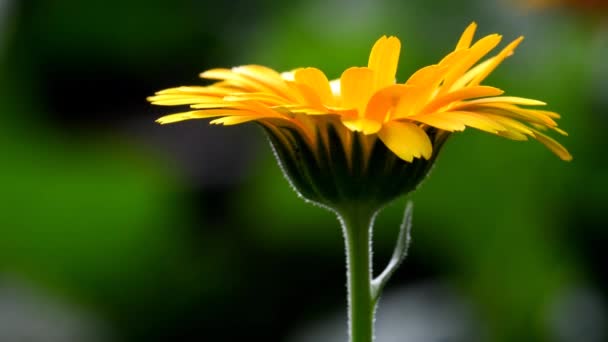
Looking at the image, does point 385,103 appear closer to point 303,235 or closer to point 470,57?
point 470,57

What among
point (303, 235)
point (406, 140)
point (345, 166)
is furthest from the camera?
point (303, 235)

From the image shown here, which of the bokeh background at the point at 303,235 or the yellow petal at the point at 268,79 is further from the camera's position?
the bokeh background at the point at 303,235

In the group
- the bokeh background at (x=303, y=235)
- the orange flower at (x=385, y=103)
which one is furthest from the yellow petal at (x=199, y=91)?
the bokeh background at (x=303, y=235)

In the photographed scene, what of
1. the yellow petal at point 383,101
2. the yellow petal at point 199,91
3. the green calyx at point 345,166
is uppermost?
the yellow petal at point 199,91

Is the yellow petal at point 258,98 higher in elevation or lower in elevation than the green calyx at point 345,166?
higher

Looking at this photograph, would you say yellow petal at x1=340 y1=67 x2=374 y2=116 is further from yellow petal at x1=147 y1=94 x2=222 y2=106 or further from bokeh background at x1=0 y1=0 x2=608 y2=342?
bokeh background at x1=0 y1=0 x2=608 y2=342

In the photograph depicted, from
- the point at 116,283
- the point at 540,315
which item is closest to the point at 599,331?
the point at 540,315

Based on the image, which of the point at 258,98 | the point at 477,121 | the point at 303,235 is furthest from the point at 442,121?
the point at 303,235

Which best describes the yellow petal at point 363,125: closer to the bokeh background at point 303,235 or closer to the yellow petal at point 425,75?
the yellow petal at point 425,75
